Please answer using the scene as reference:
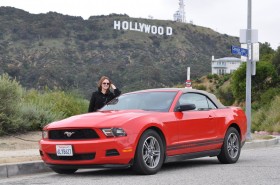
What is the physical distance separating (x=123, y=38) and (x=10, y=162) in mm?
97167

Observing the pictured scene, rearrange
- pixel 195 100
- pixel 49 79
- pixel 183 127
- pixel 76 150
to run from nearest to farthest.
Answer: pixel 76 150, pixel 183 127, pixel 195 100, pixel 49 79

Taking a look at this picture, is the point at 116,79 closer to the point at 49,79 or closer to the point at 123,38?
the point at 49,79

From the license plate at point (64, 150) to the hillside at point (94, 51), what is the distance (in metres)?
47.3

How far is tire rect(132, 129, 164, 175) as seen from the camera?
10070 mm

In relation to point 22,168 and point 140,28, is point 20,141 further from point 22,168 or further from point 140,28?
point 140,28

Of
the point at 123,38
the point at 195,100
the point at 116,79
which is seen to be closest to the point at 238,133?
the point at 195,100

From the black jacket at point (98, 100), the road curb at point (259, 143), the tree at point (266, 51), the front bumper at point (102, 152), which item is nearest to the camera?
the front bumper at point (102, 152)

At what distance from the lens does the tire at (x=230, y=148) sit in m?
12.2

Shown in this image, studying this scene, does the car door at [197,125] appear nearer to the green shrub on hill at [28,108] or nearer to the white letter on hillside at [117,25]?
the green shrub on hill at [28,108]

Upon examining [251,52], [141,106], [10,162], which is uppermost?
[251,52]

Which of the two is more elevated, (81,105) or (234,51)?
(234,51)

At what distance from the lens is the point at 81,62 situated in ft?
278

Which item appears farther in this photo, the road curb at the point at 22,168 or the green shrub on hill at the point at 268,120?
the green shrub on hill at the point at 268,120

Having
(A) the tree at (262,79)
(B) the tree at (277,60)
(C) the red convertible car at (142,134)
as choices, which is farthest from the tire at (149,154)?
(B) the tree at (277,60)
